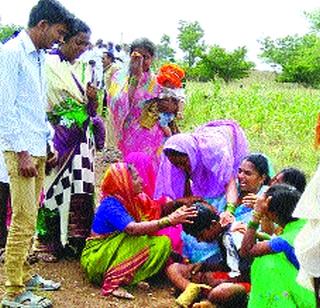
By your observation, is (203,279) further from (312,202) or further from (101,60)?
(101,60)

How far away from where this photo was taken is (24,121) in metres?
3.49

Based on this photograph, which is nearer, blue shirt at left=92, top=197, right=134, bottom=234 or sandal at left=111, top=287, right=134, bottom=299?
sandal at left=111, top=287, right=134, bottom=299

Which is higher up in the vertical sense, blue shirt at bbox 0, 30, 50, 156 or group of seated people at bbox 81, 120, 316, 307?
blue shirt at bbox 0, 30, 50, 156

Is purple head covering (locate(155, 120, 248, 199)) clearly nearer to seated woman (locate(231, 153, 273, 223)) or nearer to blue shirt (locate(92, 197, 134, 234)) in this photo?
seated woman (locate(231, 153, 273, 223))

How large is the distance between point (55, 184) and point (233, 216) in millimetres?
1377

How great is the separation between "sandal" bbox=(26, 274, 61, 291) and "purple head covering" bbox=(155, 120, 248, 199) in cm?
106

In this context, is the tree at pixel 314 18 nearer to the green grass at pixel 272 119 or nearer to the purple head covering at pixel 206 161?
the green grass at pixel 272 119

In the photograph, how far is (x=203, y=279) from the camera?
397 centimetres

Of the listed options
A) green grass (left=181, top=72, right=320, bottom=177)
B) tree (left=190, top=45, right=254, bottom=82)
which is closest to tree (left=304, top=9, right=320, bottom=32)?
tree (left=190, top=45, right=254, bottom=82)

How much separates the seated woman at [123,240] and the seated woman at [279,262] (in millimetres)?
1050

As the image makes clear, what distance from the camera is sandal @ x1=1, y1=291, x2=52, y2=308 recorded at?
3.61 metres

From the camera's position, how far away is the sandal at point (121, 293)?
13.2ft

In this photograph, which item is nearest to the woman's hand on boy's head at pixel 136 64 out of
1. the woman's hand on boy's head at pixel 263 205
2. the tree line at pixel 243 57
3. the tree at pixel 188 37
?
the woman's hand on boy's head at pixel 263 205

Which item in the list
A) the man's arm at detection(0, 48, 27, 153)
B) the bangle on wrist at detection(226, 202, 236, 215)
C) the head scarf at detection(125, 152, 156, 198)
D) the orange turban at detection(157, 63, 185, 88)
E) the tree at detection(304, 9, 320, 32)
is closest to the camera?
the man's arm at detection(0, 48, 27, 153)
